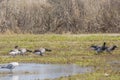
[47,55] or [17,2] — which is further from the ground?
[17,2]

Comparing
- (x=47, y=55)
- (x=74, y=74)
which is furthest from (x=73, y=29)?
(x=74, y=74)

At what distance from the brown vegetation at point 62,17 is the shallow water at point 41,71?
16658mm

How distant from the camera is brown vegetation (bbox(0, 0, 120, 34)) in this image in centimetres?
3741

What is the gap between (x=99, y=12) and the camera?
124 feet

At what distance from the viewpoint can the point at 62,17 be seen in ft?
124

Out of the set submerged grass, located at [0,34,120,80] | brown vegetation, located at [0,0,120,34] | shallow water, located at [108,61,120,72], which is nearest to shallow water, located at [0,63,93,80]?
submerged grass, located at [0,34,120,80]

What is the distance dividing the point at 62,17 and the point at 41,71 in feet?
64.2

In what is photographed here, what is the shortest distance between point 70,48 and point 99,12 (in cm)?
1134

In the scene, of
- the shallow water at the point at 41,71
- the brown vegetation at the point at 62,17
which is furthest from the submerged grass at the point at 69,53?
the brown vegetation at the point at 62,17

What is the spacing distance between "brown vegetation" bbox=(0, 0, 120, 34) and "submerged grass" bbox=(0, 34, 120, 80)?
4.93 metres

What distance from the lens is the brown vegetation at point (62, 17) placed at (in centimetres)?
3741

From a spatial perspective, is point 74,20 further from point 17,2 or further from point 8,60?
point 8,60

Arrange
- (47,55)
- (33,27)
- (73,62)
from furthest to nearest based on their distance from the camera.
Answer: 1. (33,27)
2. (47,55)
3. (73,62)

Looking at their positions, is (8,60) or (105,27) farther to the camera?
(105,27)
